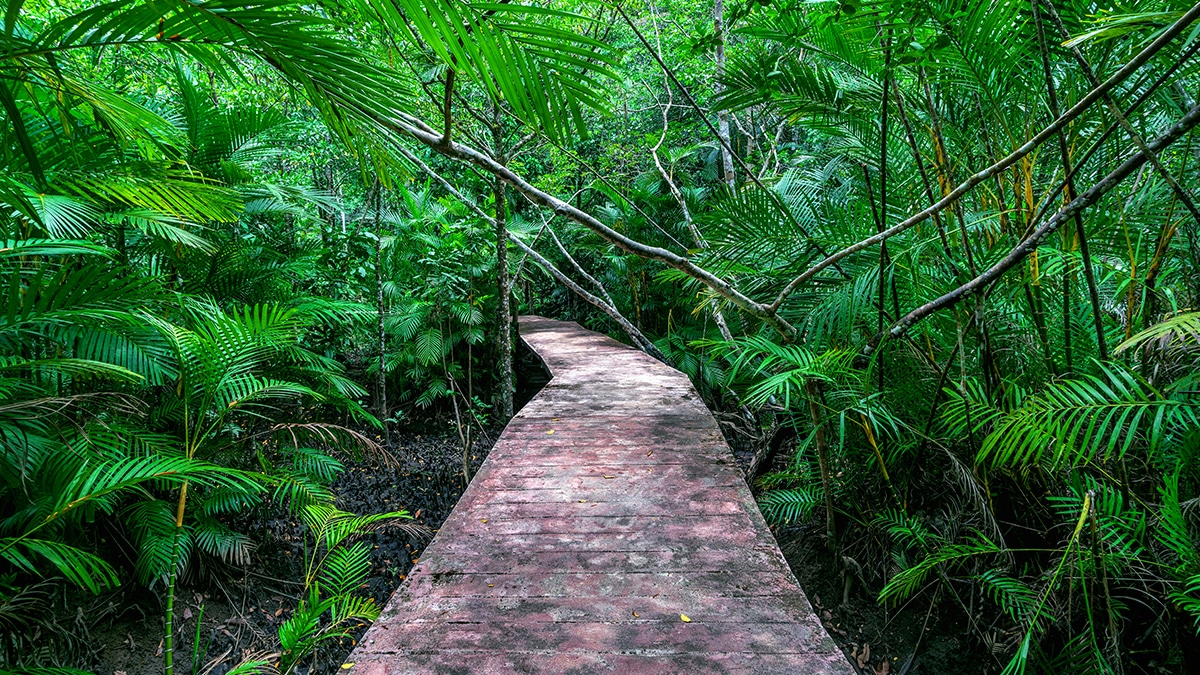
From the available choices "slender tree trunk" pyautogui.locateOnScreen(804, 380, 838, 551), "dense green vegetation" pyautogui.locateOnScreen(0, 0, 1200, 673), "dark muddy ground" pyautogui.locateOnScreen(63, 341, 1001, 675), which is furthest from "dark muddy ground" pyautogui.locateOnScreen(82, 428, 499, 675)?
"slender tree trunk" pyautogui.locateOnScreen(804, 380, 838, 551)

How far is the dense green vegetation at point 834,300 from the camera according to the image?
1.26 metres

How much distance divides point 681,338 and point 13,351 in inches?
239

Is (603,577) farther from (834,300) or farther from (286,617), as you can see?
(286,617)

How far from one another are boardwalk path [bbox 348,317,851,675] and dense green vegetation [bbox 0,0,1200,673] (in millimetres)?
510

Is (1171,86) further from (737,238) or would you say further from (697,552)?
(697,552)

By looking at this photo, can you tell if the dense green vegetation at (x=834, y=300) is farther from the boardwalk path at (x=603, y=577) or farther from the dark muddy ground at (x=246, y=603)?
the boardwalk path at (x=603, y=577)

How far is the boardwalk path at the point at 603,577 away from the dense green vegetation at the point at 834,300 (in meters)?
0.51

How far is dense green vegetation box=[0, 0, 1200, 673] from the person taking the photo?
1.26 m

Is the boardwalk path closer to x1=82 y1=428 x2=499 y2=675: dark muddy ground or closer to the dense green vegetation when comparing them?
the dense green vegetation

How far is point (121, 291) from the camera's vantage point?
7.73 ft

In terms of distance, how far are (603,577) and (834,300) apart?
1.44 metres

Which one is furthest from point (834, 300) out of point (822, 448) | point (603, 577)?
point (603, 577)

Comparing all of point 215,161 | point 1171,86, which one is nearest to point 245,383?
point 215,161

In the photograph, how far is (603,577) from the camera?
70.6 inches
